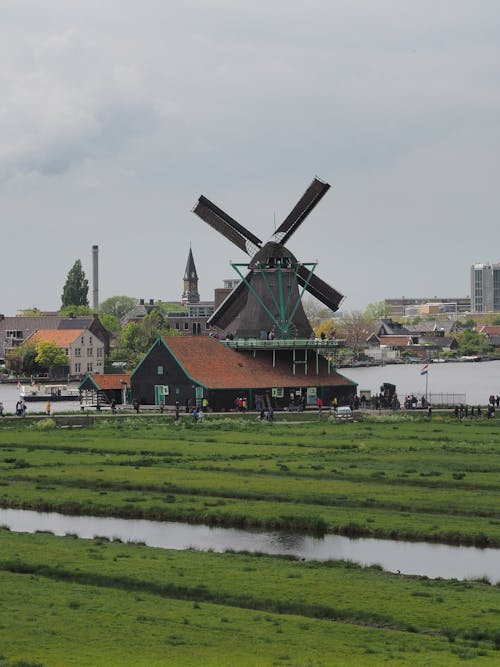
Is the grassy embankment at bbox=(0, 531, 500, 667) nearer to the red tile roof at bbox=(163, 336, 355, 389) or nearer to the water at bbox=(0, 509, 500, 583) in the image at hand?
the water at bbox=(0, 509, 500, 583)

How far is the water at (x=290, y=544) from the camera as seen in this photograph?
3831 cm

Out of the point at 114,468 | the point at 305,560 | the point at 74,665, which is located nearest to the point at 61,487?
the point at 114,468

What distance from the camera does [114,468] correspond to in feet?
194

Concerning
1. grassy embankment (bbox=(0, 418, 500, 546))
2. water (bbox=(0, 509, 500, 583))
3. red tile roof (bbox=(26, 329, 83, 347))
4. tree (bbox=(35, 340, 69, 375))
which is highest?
red tile roof (bbox=(26, 329, 83, 347))

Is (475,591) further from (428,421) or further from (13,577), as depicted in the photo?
(428,421)

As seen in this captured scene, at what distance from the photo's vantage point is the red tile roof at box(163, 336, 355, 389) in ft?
305

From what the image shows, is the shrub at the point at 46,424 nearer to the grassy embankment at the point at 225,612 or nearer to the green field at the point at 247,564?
the green field at the point at 247,564

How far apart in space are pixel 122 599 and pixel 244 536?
10686 mm

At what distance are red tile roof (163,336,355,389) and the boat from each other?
128 ft

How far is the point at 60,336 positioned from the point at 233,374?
82.9 m

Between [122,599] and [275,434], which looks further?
[275,434]

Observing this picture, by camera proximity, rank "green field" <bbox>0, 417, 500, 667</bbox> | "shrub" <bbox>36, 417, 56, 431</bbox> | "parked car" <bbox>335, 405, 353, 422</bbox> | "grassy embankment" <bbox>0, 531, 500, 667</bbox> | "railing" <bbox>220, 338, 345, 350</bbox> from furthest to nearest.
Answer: "railing" <bbox>220, 338, 345, 350</bbox> < "parked car" <bbox>335, 405, 353, 422</bbox> < "shrub" <bbox>36, 417, 56, 431</bbox> < "green field" <bbox>0, 417, 500, 667</bbox> < "grassy embankment" <bbox>0, 531, 500, 667</bbox>

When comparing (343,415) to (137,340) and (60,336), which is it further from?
(137,340)

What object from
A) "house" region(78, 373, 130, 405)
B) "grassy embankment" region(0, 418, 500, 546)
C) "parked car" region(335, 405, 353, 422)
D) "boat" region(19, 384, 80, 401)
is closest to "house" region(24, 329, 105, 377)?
"boat" region(19, 384, 80, 401)
